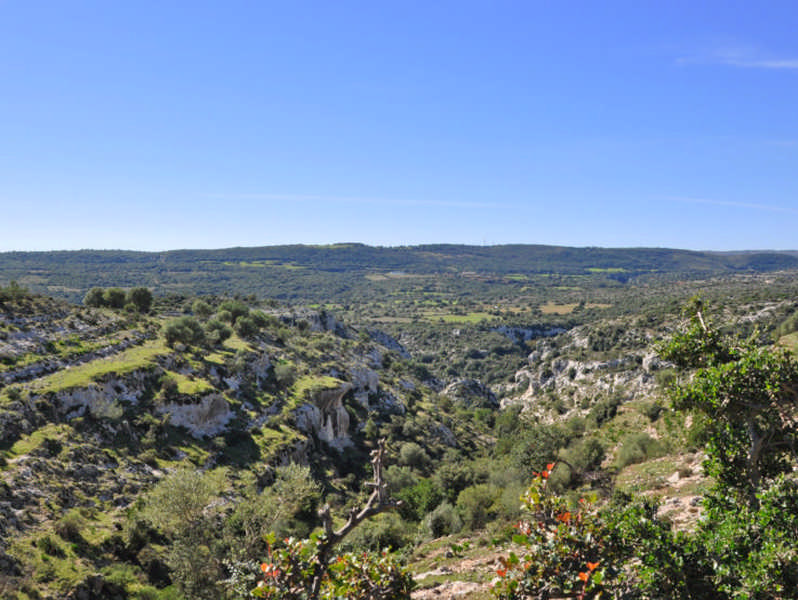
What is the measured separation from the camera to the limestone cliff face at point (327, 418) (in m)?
47.0

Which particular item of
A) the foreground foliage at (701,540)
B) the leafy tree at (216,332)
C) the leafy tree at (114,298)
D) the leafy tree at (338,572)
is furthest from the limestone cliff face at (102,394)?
the foreground foliage at (701,540)

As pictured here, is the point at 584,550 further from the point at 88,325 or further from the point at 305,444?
the point at 88,325

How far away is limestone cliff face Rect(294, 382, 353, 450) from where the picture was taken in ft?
154

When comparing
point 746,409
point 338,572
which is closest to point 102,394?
point 338,572

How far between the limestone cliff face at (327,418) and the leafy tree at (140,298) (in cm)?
3598

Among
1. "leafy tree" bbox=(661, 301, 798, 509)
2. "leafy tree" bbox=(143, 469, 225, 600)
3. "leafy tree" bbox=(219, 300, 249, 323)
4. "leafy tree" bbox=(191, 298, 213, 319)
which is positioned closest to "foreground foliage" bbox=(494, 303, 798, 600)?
"leafy tree" bbox=(661, 301, 798, 509)

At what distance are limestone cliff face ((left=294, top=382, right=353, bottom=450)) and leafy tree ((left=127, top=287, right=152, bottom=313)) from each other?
35979mm

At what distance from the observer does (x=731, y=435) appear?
9773 millimetres

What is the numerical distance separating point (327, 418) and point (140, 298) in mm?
39499

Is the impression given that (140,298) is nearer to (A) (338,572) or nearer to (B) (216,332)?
(B) (216,332)

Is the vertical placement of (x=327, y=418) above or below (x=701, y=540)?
below

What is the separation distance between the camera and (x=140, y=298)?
220 ft

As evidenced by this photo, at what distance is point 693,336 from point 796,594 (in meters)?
6.52

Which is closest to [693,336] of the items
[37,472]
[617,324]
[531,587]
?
[531,587]
